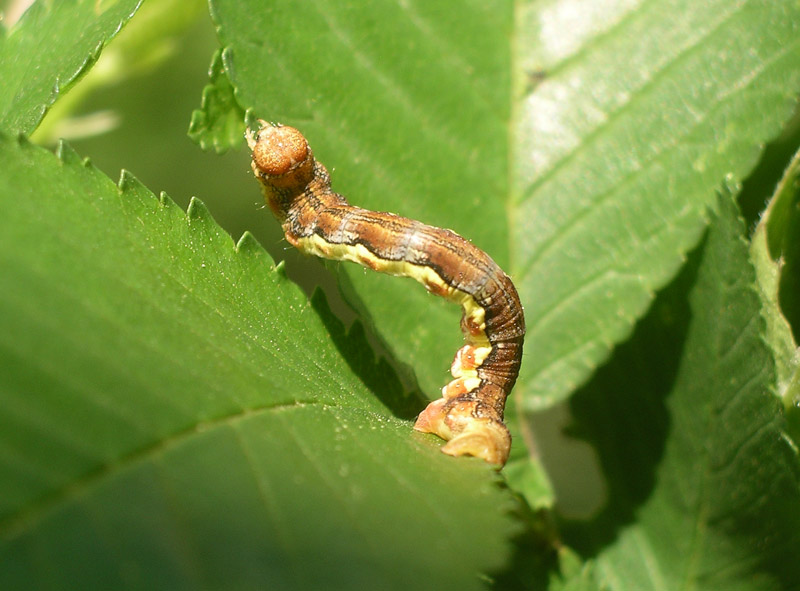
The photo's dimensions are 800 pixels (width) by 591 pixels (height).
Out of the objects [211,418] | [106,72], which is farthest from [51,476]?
[106,72]

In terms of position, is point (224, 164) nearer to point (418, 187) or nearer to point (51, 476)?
point (418, 187)

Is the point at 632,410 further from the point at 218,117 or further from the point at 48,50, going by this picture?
the point at 48,50

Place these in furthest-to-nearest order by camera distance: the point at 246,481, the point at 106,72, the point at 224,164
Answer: the point at 224,164 → the point at 106,72 → the point at 246,481

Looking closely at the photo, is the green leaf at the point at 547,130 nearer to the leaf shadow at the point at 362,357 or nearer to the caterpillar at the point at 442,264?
the caterpillar at the point at 442,264

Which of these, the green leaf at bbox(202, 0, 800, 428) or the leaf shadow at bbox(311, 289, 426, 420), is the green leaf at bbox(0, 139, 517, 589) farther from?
the green leaf at bbox(202, 0, 800, 428)

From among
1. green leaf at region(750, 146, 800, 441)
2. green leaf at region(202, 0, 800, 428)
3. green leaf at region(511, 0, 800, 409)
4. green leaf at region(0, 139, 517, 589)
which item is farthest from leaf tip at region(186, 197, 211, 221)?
green leaf at region(750, 146, 800, 441)

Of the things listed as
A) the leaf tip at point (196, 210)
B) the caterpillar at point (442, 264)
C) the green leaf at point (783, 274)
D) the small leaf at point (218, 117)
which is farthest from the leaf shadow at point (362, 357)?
the green leaf at point (783, 274)
